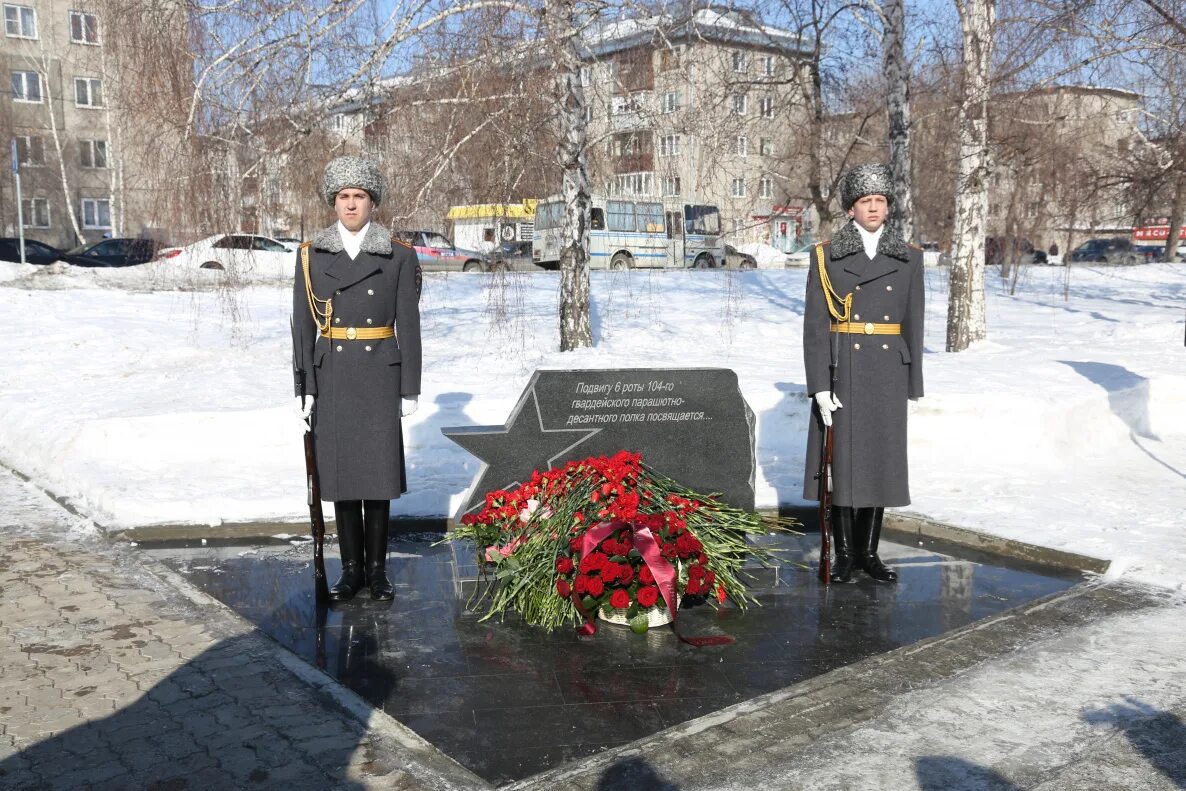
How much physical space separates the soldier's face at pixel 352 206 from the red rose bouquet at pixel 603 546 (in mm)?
1554

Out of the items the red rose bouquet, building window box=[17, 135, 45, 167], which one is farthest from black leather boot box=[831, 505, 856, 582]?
building window box=[17, 135, 45, 167]

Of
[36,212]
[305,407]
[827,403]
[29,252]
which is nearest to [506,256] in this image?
[305,407]

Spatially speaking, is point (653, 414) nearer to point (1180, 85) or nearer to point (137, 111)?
point (137, 111)

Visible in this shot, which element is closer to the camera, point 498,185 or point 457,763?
point 457,763

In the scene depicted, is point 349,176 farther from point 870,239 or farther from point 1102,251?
point 1102,251

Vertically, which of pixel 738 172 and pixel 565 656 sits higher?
pixel 738 172

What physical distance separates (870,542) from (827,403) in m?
A: 0.88

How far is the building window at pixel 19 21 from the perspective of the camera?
4709 centimetres

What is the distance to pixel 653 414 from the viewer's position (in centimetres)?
639

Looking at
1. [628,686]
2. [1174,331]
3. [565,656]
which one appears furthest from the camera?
[1174,331]

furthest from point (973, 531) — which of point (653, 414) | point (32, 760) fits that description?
point (32, 760)

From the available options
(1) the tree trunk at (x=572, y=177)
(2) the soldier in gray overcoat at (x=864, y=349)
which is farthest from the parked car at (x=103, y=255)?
(2) the soldier in gray overcoat at (x=864, y=349)

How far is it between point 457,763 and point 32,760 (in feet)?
4.81

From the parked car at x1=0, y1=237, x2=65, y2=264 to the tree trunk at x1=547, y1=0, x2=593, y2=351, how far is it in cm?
2679
